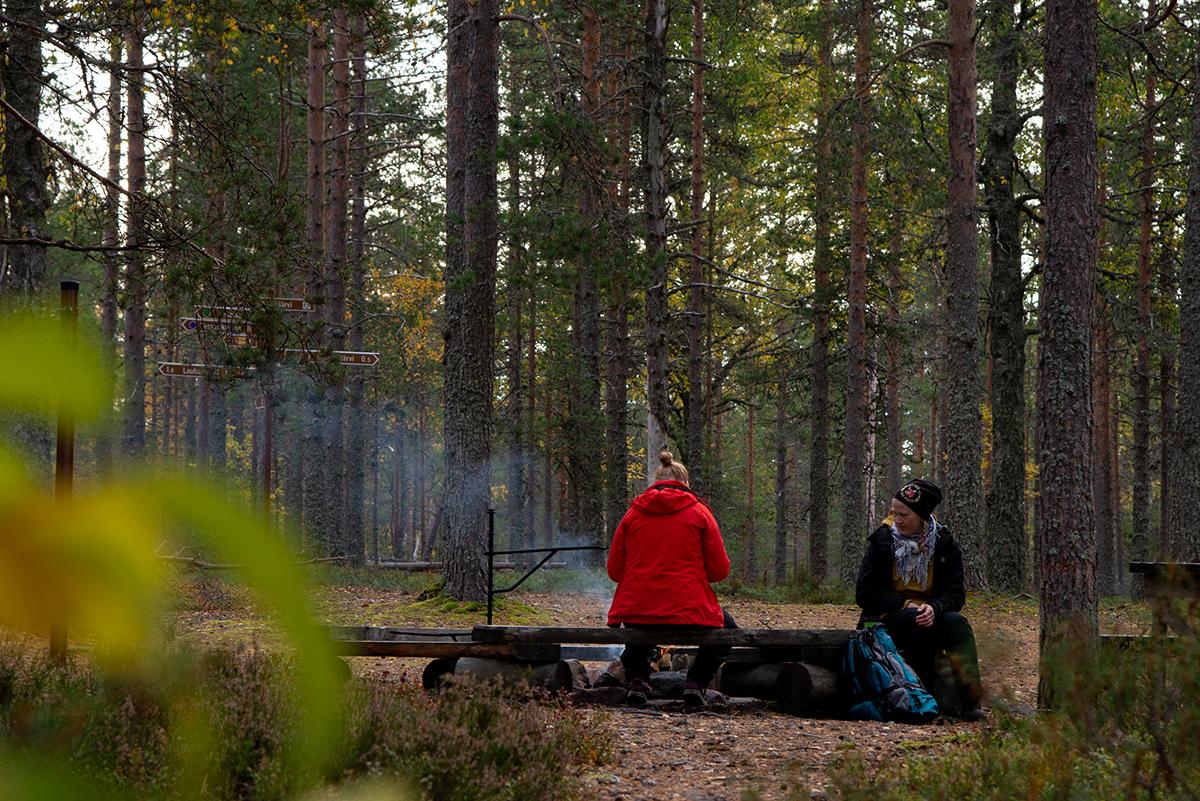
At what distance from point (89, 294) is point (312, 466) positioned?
83.0 feet

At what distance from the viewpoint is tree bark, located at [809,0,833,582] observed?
20500 millimetres

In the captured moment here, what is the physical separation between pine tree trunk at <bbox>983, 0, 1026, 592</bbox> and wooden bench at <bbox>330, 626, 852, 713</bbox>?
12.1m

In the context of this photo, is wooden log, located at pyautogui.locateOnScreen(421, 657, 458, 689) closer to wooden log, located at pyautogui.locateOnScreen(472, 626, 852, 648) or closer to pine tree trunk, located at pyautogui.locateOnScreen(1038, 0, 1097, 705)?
wooden log, located at pyautogui.locateOnScreen(472, 626, 852, 648)

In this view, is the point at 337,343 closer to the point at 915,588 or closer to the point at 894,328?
the point at 894,328

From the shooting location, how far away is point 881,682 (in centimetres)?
759

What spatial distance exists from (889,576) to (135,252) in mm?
5939

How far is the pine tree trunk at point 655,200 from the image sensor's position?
696 inches

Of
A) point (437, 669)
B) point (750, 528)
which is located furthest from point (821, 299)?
point (750, 528)

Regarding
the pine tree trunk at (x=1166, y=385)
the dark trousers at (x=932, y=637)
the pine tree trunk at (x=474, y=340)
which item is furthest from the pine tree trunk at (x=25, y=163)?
the pine tree trunk at (x=1166, y=385)

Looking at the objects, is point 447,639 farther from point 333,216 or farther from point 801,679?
point 333,216

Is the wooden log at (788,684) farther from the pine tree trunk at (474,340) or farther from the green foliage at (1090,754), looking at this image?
the pine tree trunk at (474,340)

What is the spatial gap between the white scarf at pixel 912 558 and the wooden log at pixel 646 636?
59cm

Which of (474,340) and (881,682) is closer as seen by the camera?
(881,682)

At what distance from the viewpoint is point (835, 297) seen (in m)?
23.6
